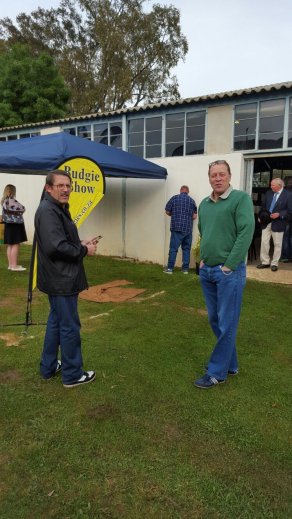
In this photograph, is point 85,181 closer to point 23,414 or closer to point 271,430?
point 23,414

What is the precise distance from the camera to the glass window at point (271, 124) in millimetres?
6766

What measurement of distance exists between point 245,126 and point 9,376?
6.13 meters

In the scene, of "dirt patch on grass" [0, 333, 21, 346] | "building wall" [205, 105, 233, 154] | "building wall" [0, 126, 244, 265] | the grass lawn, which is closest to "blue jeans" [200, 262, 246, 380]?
the grass lawn

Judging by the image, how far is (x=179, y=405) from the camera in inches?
109

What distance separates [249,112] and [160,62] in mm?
14641

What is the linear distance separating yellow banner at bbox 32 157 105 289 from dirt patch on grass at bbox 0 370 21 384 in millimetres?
2029

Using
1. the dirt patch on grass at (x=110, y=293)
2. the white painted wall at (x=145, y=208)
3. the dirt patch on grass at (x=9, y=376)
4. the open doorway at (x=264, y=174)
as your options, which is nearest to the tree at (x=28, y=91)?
the white painted wall at (x=145, y=208)

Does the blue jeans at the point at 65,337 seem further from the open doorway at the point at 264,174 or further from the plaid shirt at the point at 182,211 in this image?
the open doorway at the point at 264,174

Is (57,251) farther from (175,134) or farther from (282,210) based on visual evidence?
(175,134)

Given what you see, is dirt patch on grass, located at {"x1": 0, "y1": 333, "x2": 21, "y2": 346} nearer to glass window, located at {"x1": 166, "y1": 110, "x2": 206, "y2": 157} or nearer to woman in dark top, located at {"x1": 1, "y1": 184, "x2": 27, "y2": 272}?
woman in dark top, located at {"x1": 1, "y1": 184, "x2": 27, "y2": 272}

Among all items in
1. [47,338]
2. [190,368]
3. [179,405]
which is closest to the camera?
[179,405]

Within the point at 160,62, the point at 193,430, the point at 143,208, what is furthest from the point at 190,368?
the point at 160,62

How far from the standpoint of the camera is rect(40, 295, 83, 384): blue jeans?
2.77m

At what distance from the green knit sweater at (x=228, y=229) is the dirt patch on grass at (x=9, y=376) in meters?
1.86
